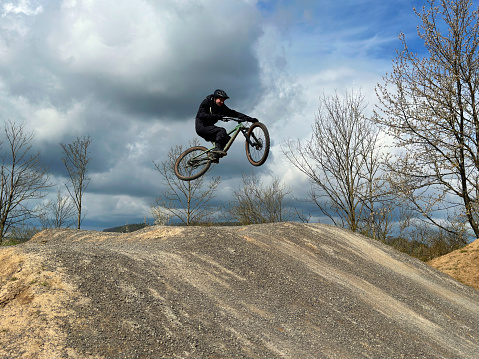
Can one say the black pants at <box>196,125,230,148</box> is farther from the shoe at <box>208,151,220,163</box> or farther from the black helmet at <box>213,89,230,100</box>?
the black helmet at <box>213,89,230,100</box>

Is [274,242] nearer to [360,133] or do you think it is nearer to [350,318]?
[350,318]

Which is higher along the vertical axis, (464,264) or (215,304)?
(215,304)

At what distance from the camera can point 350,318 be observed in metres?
6.95

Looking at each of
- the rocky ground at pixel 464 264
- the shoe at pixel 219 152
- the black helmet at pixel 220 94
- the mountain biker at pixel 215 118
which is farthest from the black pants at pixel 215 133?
the rocky ground at pixel 464 264

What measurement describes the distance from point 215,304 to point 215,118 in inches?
170

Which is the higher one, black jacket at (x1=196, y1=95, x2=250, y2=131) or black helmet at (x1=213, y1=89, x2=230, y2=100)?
black helmet at (x1=213, y1=89, x2=230, y2=100)

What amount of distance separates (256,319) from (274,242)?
4287mm

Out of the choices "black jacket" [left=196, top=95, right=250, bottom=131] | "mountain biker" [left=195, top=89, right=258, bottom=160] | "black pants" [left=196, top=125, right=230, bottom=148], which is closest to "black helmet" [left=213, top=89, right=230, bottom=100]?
"mountain biker" [left=195, top=89, right=258, bottom=160]

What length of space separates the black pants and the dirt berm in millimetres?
2475

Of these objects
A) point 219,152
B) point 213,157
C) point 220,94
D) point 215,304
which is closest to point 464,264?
point 213,157

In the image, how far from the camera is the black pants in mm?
8617

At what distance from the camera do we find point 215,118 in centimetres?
845

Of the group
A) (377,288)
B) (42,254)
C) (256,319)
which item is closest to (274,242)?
(377,288)

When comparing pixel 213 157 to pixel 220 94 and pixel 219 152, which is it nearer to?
pixel 219 152
